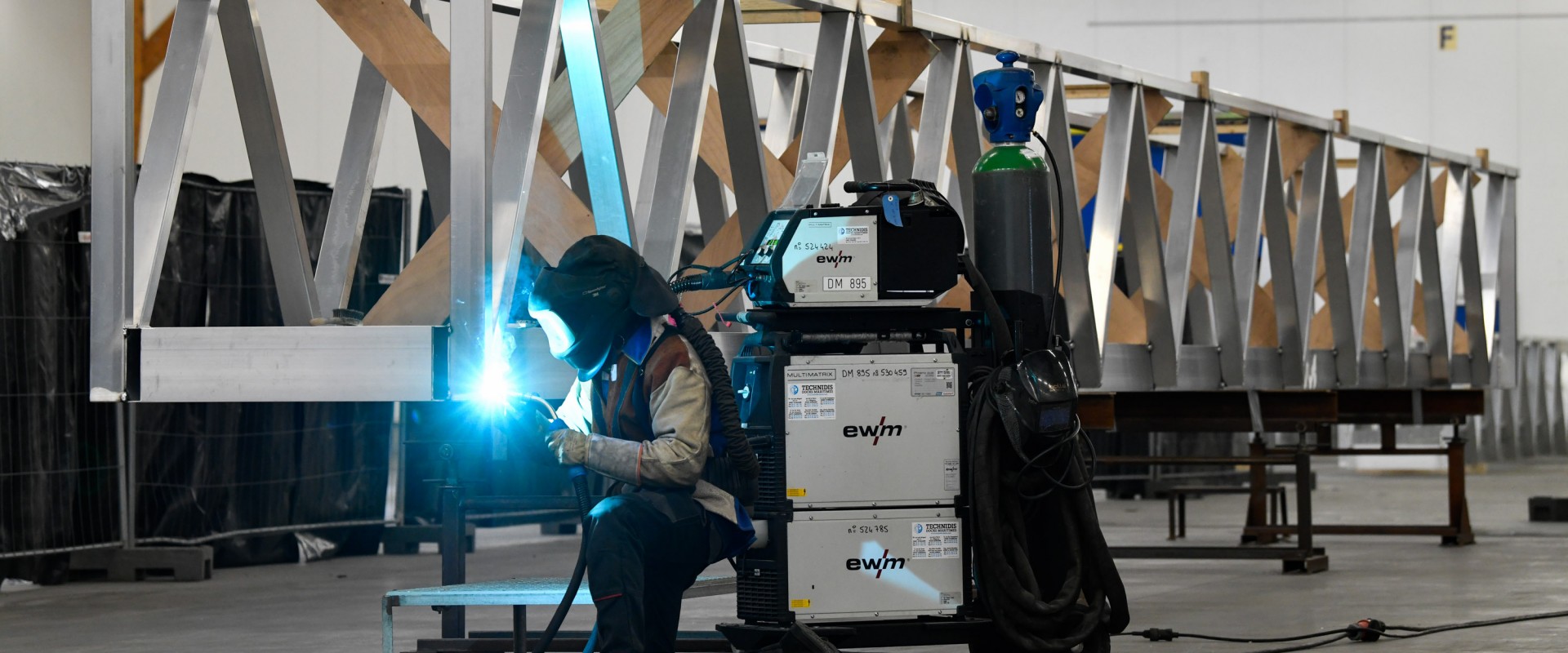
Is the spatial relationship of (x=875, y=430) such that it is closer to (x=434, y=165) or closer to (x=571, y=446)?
(x=571, y=446)

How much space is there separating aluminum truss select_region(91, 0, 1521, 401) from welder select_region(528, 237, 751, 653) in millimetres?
433

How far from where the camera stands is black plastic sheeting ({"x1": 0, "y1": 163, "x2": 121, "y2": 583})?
35.6 ft

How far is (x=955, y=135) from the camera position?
28.4 feet

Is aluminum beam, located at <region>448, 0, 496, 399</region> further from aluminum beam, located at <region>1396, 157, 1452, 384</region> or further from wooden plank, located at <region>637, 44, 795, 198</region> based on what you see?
aluminum beam, located at <region>1396, 157, 1452, 384</region>

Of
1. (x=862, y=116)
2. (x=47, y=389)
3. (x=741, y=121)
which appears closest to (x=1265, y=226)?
(x=862, y=116)

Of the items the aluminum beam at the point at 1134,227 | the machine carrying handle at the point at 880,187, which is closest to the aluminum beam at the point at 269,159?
the machine carrying handle at the point at 880,187

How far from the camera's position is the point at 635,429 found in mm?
5285

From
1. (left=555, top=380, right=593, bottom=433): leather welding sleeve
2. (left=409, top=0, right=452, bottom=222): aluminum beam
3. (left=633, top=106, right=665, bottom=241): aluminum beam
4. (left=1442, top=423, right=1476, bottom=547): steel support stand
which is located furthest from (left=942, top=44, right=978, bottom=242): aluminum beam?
(left=1442, top=423, right=1476, bottom=547): steel support stand

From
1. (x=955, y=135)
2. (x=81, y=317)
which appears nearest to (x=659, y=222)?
(x=955, y=135)

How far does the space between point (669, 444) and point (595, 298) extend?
0.49m

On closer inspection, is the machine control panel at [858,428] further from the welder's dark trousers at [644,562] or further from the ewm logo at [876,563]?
the welder's dark trousers at [644,562]

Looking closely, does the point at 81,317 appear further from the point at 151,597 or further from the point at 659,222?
the point at 659,222

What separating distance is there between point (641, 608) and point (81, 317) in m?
7.73

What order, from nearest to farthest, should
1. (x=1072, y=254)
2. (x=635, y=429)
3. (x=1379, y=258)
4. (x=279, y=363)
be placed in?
(x=635, y=429), (x=279, y=363), (x=1072, y=254), (x=1379, y=258)
